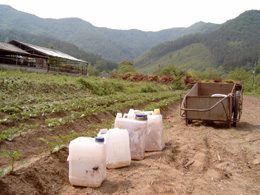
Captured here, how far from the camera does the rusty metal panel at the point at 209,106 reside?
7039 mm

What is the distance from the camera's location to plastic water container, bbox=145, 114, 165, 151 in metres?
4.80

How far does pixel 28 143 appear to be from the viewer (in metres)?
4.99

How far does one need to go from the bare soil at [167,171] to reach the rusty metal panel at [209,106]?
1236 mm

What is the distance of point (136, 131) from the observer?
14.1ft

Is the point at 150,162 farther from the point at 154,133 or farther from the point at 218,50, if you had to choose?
the point at 218,50

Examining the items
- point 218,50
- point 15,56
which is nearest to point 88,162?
point 15,56

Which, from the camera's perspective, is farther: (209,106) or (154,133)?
(209,106)

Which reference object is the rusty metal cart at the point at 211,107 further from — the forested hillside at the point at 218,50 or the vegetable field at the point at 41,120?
the forested hillside at the point at 218,50

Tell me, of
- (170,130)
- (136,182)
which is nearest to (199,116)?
(170,130)

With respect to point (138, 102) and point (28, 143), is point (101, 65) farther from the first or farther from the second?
point (28, 143)

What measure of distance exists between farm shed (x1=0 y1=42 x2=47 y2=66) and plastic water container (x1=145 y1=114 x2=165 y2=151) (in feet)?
80.5

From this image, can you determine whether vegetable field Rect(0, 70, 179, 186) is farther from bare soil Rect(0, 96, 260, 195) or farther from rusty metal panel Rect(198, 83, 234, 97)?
rusty metal panel Rect(198, 83, 234, 97)

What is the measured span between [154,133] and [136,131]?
0.66 metres

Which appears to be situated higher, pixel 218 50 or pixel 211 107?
pixel 218 50
